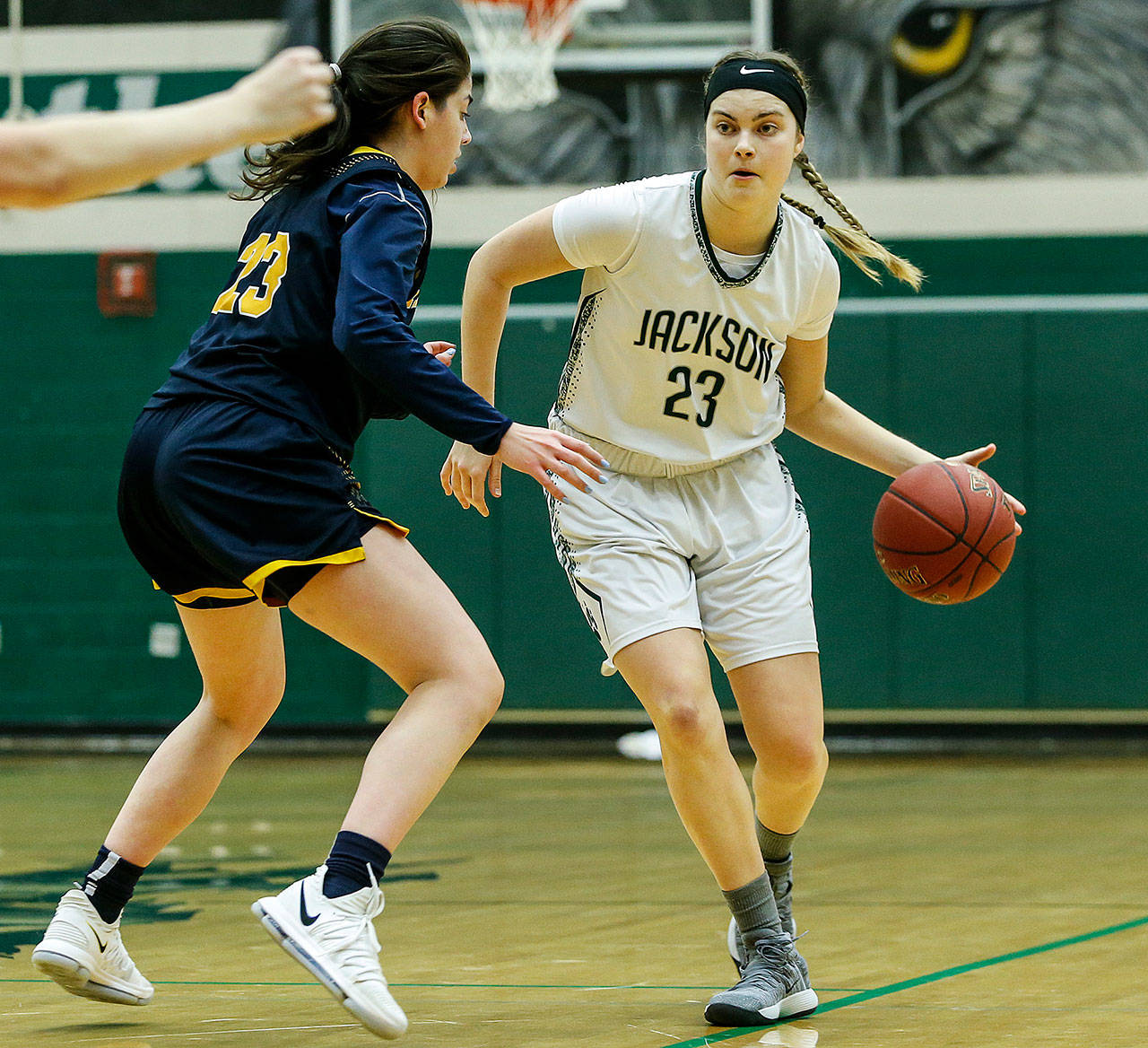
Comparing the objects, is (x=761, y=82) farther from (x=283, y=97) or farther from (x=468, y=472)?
(x=283, y=97)

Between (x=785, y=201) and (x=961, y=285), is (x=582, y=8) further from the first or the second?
(x=785, y=201)

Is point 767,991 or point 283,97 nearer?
point 283,97

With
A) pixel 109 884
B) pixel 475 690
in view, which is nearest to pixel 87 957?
pixel 109 884

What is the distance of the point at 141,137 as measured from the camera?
1999 millimetres

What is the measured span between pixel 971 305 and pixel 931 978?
6.22 m

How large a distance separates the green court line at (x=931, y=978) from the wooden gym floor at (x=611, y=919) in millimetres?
11

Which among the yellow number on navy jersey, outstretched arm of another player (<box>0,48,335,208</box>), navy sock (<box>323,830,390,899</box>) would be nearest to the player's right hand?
outstretched arm of another player (<box>0,48,335,208</box>)

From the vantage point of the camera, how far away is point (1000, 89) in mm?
9102

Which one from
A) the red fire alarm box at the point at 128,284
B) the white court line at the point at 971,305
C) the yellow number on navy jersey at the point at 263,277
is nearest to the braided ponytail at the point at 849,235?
the yellow number on navy jersey at the point at 263,277

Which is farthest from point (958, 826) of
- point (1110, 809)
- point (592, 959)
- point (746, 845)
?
point (746, 845)

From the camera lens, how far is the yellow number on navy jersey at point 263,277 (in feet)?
9.55

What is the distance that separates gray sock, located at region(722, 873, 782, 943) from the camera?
10.7 feet

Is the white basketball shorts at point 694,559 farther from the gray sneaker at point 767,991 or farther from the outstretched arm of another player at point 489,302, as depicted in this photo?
the gray sneaker at point 767,991

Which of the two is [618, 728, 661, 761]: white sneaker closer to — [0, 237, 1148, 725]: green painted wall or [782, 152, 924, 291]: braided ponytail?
[0, 237, 1148, 725]: green painted wall
